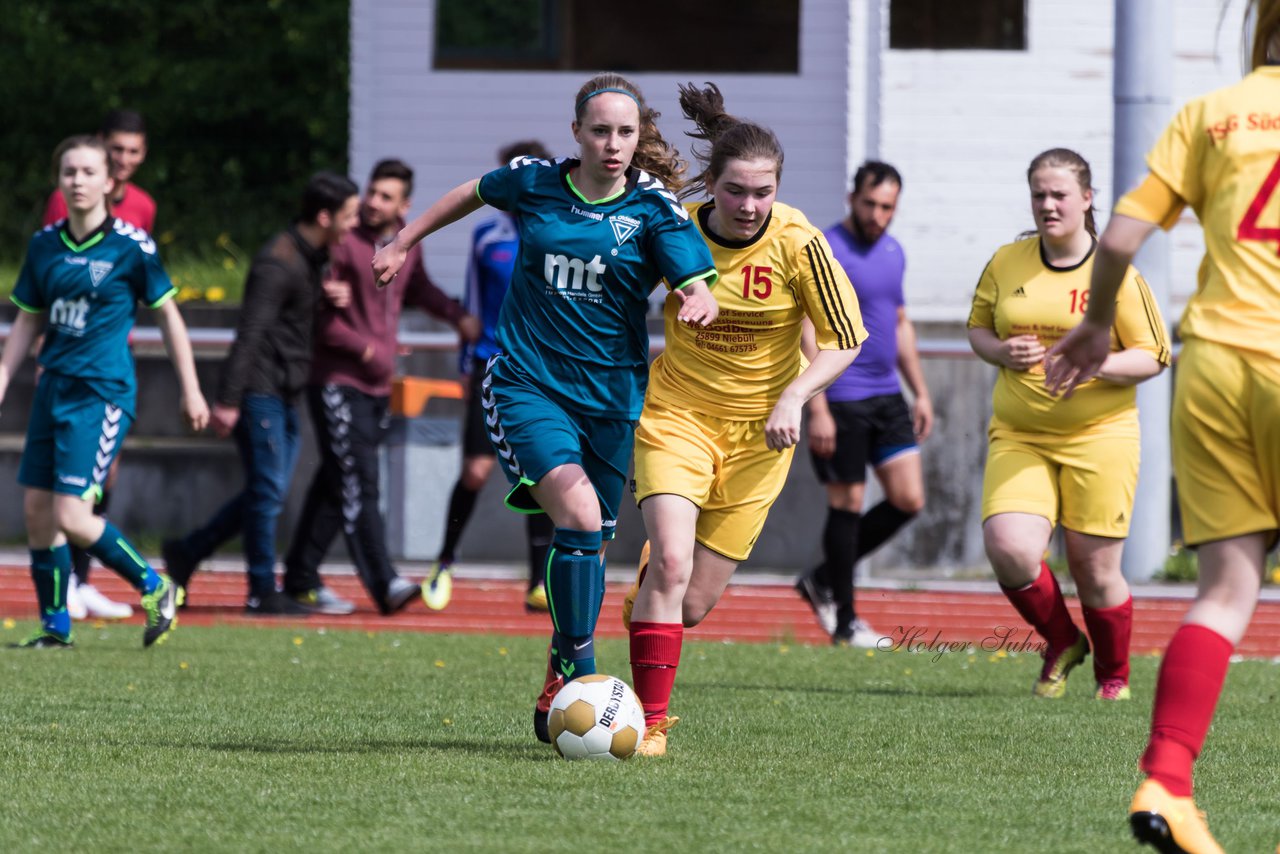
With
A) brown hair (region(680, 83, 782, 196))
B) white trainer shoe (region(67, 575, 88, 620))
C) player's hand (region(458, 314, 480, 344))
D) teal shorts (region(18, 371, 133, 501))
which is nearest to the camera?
brown hair (region(680, 83, 782, 196))

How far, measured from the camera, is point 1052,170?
7.61 metres

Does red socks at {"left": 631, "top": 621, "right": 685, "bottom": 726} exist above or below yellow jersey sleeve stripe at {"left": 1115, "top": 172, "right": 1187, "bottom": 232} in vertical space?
below

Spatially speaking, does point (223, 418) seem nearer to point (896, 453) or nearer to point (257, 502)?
point (257, 502)

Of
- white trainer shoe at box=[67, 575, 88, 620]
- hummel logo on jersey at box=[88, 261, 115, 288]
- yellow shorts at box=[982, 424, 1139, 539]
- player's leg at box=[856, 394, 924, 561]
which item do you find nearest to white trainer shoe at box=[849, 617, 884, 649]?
player's leg at box=[856, 394, 924, 561]

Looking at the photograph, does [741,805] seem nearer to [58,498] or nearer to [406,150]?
[58,498]

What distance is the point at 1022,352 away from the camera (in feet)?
25.0

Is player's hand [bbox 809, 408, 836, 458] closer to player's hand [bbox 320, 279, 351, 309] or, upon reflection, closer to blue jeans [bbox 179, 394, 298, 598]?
player's hand [bbox 320, 279, 351, 309]

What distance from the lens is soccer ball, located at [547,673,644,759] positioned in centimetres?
581

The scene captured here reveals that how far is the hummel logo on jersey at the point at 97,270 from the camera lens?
9.04 metres

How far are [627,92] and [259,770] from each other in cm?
235

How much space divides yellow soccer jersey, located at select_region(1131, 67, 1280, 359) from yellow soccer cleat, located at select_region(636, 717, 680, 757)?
2331 millimetres

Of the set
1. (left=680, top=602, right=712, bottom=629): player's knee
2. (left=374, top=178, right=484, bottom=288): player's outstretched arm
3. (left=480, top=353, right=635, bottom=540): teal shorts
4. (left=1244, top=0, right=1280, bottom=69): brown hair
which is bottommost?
(left=680, top=602, right=712, bottom=629): player's knee

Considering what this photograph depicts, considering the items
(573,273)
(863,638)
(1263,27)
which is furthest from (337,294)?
(1263,27)

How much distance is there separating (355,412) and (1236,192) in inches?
298
